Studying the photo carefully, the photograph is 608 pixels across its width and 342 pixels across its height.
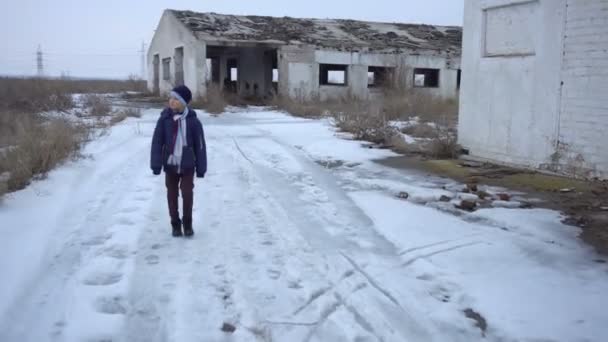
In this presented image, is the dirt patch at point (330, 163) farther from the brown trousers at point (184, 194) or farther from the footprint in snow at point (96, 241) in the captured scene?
the footprint in snow at point (96, 241)

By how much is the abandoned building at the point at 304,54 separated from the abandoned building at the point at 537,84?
1281 centimetres

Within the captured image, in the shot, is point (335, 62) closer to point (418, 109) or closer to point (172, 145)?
point (418, 109)

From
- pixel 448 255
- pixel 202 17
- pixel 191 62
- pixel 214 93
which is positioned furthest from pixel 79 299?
pixel 202 17

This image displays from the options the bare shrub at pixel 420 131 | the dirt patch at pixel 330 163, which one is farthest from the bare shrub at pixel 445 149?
the bare shrub at pixel 420 131

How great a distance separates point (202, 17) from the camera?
2886 cm

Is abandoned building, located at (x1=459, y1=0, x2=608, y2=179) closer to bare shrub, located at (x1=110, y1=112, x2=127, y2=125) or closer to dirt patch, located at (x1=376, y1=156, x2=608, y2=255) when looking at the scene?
dirt patch, located at (x1=376, y1=156, x2=608, y2=255)

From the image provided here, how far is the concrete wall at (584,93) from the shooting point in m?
7.75

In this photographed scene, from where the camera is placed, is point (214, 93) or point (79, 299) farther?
point (214, 93)

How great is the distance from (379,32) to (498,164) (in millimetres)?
22822

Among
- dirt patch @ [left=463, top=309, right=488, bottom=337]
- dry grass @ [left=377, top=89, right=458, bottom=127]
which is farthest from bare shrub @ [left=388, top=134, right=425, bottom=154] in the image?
dirt patch @ [left=463, top=309, right=488, bottom=337]

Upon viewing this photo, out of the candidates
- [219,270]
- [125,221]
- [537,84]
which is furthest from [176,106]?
[537,84]

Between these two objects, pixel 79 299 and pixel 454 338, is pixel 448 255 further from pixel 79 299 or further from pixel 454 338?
pixel 79 299

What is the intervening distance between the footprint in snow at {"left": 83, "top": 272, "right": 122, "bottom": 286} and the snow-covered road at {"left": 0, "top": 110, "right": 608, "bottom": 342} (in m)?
0.02

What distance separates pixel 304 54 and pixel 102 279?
22.8m
